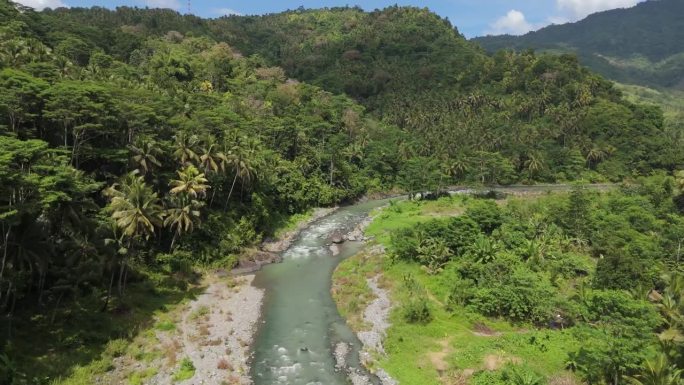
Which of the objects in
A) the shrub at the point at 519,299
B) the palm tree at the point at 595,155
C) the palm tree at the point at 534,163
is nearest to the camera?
the shrub at the point at 519,299

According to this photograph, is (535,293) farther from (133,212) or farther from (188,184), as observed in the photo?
(188,184)

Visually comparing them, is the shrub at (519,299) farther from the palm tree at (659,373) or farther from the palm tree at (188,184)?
the palm tree at (188,184)

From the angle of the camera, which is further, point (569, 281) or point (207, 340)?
point (569, 281)

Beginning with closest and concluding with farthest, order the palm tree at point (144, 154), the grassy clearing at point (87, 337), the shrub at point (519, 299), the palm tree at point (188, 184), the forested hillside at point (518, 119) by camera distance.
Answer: the grassy clearing at point (87, 337), the shrub at point (519, 299), the palm tree at point (188, 184), the palm tree at point (144, 154), the forested hillside at point (518, 119)

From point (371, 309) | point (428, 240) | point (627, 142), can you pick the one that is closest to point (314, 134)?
point (428, 240)

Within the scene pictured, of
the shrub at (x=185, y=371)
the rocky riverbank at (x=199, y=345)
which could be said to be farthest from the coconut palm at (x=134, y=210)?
the shrub at (x=185, y=371)

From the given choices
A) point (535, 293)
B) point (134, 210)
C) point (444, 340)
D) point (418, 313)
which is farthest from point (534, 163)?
point (134, 210)
